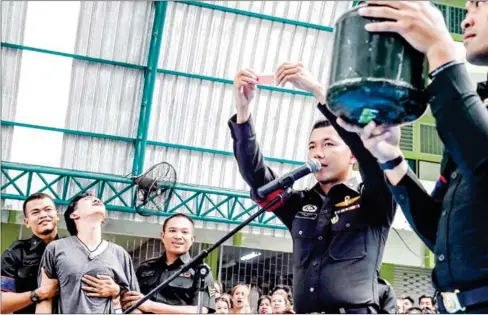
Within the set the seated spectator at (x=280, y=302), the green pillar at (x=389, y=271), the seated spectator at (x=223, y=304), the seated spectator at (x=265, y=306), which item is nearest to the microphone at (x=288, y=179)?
the seated spectator at (x=223, y=304)

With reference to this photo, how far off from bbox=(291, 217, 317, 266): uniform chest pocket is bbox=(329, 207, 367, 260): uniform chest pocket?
0.25 feet

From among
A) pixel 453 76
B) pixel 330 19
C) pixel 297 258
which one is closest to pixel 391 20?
pixel 453 76

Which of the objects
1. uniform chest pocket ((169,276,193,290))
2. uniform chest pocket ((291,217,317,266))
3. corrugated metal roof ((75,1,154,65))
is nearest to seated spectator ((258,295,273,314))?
uniform chest pocket ((169,276,193,290))

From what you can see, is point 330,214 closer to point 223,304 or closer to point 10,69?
point 223,304

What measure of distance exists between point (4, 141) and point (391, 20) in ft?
28.6

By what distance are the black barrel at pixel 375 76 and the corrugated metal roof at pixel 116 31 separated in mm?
8757

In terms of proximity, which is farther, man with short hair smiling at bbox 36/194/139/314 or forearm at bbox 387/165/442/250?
man with short hair smiling at bbox 36/194/139/314

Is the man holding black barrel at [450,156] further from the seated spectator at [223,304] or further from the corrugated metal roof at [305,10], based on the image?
the corrugated metal roof at [305,10]

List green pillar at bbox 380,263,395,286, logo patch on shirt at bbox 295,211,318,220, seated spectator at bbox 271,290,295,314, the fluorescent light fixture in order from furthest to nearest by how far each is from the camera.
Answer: green pillar at bbox 380,263,395,286, the fluorescent light fixture, seated spectator at bbox 271,290,295,314, logo patch on shirt at bbox 295,211,318,220

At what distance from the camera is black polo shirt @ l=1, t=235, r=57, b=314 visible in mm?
3291

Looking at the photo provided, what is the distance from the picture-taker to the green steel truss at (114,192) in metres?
8.65

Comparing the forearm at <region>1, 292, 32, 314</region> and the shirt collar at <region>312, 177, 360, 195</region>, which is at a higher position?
the shirt collar at <region>312, 177, 360, 195</region>

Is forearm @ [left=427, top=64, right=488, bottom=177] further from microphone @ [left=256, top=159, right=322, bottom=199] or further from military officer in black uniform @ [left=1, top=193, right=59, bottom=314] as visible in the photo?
military officer in black uniform @ [left=1, top=193, right=59, bottom=314]

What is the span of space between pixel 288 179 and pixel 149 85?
767 cm
